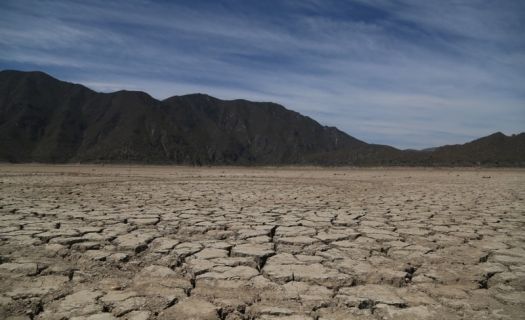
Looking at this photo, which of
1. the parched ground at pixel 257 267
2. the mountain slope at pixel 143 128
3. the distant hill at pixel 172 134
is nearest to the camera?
the parched ground at pixel 257 267

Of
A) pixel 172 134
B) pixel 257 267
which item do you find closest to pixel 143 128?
pixel 172 134

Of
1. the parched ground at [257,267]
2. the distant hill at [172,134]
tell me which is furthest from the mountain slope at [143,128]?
the parched ground at [257,267]

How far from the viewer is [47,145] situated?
6988cm

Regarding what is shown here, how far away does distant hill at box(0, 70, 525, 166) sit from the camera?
43466mm

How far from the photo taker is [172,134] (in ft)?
240

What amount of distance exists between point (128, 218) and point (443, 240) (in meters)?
3.43

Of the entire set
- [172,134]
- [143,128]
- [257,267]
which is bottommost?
[257,267]

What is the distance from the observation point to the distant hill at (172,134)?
143 feet

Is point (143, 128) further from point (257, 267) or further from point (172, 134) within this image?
point (257, 267)

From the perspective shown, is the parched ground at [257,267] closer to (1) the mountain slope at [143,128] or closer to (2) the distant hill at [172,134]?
(2) the distant hill at [172,134]

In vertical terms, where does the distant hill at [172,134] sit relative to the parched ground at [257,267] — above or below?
above

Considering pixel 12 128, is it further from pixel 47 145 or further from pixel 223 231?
pixel 223 231

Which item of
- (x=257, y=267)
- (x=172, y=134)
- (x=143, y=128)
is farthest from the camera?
(x=172, y=134)

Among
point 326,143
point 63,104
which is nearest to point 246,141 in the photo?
point 326,143
